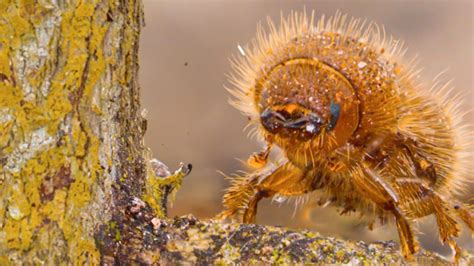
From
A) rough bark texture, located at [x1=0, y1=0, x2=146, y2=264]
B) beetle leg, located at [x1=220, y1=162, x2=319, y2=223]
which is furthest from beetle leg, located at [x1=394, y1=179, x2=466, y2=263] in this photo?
rough bark texture, located at [x1=0, y1=0, x2=146, y2=264]

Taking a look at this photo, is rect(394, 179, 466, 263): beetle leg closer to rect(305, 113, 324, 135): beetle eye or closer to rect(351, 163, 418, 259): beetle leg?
rect(351, 163, 418, 259): beetle leg

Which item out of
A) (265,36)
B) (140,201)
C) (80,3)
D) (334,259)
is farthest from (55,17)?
Answer: (265,36)

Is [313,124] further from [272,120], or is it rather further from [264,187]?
[264,187]

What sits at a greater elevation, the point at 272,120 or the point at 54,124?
the point at 272,120

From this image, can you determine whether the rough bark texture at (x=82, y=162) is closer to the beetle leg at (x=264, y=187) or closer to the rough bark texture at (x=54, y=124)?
the rough bark texture at (x=54, y=124)

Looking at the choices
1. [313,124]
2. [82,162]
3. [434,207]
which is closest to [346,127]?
[313,124]

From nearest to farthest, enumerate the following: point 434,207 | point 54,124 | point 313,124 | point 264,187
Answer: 1. point 54,124
2. point 313,124
3. point 434,207
4. point 264,187
